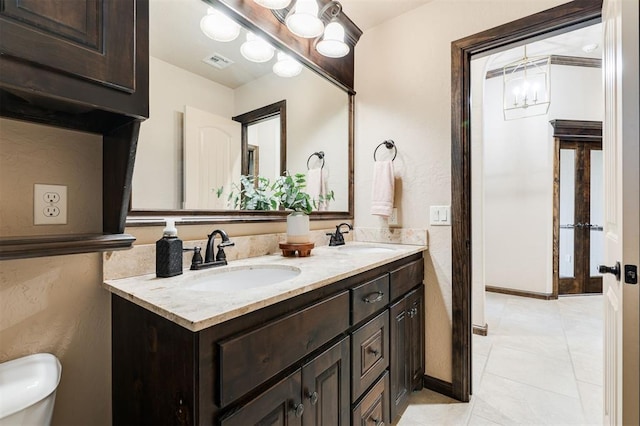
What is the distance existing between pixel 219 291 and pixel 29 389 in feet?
1.58

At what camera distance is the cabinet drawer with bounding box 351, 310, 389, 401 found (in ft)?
3.81

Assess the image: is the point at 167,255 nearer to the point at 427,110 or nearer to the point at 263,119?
the point at 263,119

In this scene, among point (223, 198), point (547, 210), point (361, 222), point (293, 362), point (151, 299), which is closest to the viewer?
point (151, 299)

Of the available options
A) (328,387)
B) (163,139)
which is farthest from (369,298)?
(163,139)

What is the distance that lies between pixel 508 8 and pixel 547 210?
284 centimetres

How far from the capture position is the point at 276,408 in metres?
0.83

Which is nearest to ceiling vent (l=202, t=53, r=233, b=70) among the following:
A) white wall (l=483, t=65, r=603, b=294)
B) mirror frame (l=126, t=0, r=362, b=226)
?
mirror frame (l=126, t=0, r=362, b=226)

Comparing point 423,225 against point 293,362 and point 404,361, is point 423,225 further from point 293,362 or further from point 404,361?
→ point 293,362

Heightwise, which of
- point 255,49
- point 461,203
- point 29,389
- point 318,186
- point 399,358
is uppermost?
point 255,49

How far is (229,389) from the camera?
0.71 m

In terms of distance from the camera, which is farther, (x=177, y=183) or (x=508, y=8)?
(x=508, y=8)

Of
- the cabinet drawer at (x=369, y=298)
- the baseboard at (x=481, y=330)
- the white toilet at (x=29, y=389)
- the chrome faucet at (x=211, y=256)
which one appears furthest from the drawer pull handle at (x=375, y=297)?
the baseboard at (x=481, y=330)

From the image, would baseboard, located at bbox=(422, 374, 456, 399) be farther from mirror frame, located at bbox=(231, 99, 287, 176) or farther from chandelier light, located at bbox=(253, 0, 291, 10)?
chandelier light, located at bbox=(253, 0, 291, 10)

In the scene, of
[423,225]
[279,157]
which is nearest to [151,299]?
[279,157]
